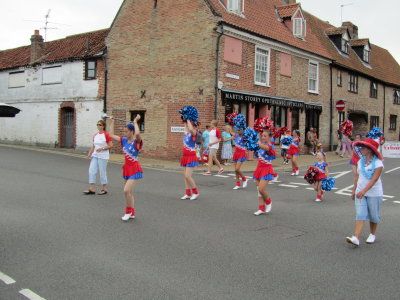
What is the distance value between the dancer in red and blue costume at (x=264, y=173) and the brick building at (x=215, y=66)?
9395mm

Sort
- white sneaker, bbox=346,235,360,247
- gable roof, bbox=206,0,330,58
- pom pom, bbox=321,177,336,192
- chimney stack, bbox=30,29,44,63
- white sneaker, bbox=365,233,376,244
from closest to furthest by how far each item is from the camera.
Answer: white sneaker, bbox=346,235,360,247 → white sneaker, bbox=365,233,376,244 → pom pom, bbox=321,177,336,192 → gable roof, bbox=206,0,330,58 → chimney stack, bbox=30,29,44,63

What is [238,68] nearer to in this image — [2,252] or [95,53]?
[95,53]

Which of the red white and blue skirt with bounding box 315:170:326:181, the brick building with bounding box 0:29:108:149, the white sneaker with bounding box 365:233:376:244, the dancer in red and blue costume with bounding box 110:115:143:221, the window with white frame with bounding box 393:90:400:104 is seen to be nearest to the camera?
the white sneaker with bounding box 365:233:376:244

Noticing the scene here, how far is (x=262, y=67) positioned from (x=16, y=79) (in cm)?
1666

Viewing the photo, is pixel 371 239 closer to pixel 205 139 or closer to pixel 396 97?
pixel 205 139

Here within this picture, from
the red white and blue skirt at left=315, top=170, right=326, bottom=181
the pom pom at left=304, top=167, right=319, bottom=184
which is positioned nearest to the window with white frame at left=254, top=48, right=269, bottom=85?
the pom pom at left=304, top=167, right=319, bottom=184

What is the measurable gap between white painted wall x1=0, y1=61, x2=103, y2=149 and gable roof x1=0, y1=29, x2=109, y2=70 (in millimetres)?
588

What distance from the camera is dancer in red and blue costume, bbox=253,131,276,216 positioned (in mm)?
8047

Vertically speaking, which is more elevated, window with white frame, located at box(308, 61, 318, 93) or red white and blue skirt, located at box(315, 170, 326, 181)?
window with white frame, located at box(308, 61, 318, 93)

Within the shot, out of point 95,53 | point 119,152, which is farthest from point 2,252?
point 95,53

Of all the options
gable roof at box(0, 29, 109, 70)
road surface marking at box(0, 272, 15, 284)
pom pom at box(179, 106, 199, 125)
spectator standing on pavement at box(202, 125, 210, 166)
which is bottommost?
road surface marking at box(0, 272, 15, 284)

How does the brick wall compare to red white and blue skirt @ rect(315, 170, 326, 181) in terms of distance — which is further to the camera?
the brick wall

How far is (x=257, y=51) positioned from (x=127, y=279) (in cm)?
1671

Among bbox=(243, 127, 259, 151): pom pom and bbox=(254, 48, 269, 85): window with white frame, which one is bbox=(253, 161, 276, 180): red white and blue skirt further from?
bbox=(254, 48, 269, 85): window with white frame
